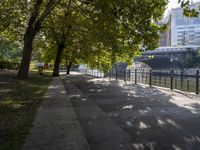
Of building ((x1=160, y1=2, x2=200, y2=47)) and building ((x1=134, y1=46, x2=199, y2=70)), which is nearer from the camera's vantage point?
building ((x1=134, y1=46, x2=199, y2=70))

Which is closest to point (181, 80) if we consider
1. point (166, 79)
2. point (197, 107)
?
point (166, 79)

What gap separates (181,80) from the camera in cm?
1873

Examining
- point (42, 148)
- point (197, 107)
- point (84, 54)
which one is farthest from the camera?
point (84, 54)

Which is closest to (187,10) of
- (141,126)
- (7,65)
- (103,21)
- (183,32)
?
(141,126)

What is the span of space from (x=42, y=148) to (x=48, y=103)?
204 inches

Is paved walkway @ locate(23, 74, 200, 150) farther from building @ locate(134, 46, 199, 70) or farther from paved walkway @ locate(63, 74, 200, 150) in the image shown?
building @ locate(134, 46, 199, 70)

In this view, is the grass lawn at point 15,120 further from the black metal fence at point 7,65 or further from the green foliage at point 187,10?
the black metal fence at point 7,65

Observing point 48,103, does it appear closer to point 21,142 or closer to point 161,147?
point 21,142

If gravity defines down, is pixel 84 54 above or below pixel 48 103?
above

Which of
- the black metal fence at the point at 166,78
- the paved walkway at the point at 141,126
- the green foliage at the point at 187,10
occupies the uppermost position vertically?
the green foliage at the point at 187,10

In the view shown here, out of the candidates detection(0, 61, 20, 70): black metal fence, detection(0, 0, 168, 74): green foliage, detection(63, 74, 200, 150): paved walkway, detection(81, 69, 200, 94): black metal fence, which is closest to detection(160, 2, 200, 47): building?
detection(0, 61, 20, 70): black metal fence

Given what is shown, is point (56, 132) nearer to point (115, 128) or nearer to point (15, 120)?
point (115, 128)

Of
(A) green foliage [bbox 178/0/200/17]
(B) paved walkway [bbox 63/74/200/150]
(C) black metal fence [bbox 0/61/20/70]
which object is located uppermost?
(A) green foliage [bbox 178/0/200/17]

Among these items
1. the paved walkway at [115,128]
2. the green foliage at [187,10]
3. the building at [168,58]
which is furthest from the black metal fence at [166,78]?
the building at [168,58]
